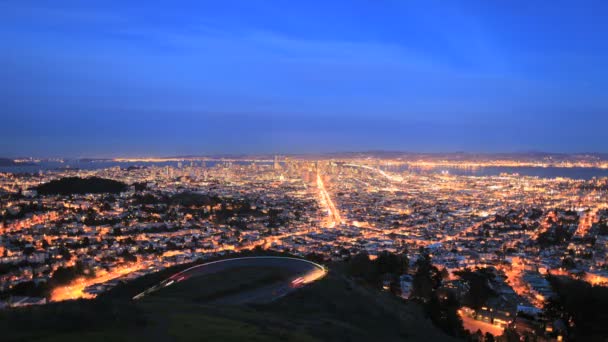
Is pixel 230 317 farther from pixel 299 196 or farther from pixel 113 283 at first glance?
pixel 299 196

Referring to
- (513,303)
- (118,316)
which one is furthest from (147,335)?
(513,303)

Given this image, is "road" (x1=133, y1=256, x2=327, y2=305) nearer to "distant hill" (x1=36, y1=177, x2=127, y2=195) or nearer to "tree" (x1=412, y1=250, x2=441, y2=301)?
"tree" (x1=412, y1=250, x2=441, y2=301)

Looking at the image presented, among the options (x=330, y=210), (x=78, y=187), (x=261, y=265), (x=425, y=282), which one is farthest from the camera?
(x=78, y=187)

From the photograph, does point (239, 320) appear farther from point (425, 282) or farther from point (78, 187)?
point (78, 187)

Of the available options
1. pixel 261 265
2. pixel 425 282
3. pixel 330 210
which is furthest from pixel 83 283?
pixel 330 210

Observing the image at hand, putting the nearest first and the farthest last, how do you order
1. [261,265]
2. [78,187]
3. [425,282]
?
[261,265], [425,282], [78,187]

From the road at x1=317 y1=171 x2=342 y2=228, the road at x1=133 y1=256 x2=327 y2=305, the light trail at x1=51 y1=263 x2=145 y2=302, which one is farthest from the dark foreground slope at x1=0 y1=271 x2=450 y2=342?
the road at x1=317 y1=171 x2=342 y2=228

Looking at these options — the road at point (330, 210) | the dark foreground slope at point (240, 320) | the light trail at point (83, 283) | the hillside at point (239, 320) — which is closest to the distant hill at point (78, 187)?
the road at point (330, 210)
